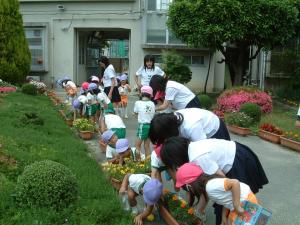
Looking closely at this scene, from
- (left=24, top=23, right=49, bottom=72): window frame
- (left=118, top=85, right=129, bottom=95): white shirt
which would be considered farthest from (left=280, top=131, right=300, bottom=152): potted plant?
(left=24, top=23, right=49, bottom=72): window frame

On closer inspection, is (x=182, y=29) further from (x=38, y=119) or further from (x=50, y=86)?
(x=50, y=86)

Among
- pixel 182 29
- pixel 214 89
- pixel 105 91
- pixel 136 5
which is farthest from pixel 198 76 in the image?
pixel 105 91

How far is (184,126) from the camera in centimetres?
465

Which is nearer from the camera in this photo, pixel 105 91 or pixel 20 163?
pixel 20 163

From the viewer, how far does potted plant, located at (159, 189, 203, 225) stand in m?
4.66

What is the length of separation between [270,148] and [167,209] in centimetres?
495

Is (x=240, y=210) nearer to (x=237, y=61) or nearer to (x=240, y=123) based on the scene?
(x=240, y=123)

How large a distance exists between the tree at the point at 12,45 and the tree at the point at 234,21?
7.19 meters

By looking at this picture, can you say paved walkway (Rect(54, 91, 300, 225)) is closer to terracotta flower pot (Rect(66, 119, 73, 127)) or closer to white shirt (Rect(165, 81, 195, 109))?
white shirt (Rect(165, 81, 195, 109))

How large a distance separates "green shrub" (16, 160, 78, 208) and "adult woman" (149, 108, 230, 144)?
1.02 meters

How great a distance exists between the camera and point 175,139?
417 centimetres

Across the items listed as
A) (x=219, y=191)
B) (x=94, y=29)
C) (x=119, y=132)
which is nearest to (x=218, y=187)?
(x=219, y=191)

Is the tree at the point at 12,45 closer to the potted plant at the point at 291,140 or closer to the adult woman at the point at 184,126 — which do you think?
the potted plant at the point at 291,140

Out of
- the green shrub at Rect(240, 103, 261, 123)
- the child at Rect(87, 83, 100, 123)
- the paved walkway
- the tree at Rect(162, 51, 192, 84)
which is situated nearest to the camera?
the paved walkway
